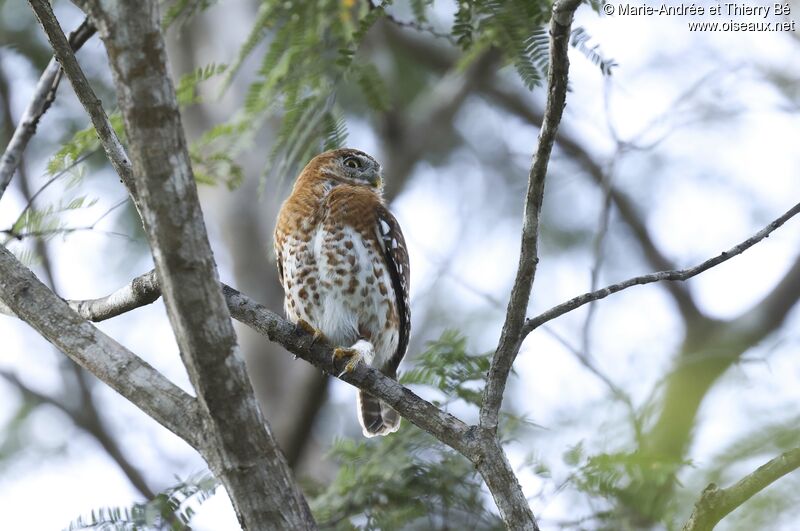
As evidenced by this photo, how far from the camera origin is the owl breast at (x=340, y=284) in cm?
513

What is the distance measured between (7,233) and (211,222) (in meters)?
5.57

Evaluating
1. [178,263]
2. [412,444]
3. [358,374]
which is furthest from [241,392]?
[412,444]

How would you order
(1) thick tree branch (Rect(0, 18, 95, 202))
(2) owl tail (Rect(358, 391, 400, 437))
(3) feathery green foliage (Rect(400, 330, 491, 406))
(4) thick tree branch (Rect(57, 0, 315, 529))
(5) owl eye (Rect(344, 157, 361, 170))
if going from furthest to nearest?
(5) owl eye (Rect(344, 157, 361, 170)) < (2) owl tail (Rect(358, 391, 400, 437)) < (3) feathery green foliage (Rect(400, 330, 491, 406)) < (1) thick tree branch (Rect(0, 18, 95, 202)) < (4) thick tree branch (Rect(57, 0, 315, 529))

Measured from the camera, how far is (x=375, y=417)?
17.7 ft

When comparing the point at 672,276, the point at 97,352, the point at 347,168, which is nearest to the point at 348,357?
the point at 97,352

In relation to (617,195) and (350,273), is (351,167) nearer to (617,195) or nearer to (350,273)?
(350,273)

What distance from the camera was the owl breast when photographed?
5133 millimetres

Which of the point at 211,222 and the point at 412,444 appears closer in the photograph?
the point at 412,444

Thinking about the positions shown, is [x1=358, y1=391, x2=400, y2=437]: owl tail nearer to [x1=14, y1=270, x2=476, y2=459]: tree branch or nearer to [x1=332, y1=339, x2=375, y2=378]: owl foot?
[x1=332, y1=339, x2=375, y2=378]: owl foot

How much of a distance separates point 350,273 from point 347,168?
Answer: 1.13 m

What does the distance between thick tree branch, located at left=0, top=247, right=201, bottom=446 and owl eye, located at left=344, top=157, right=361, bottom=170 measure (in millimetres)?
3106

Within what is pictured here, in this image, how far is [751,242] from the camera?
10.1 ft

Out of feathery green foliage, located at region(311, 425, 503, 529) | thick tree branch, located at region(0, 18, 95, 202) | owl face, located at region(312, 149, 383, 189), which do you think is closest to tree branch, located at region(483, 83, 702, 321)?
owl face, located at region(312, 149, 383, 189)

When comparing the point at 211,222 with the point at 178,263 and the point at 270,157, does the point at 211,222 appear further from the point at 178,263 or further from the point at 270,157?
the point at 178,263
